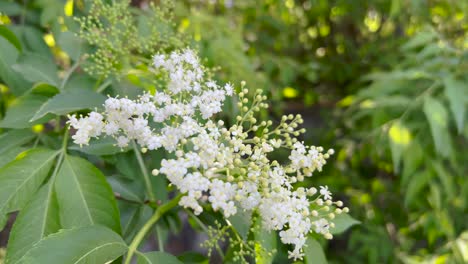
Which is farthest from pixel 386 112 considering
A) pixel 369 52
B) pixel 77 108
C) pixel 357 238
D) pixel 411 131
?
pixel 77 108

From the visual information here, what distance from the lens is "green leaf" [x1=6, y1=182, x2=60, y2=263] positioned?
0.85 metres

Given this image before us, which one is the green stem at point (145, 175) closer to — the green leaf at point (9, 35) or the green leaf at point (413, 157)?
the green leaf at point (9, 35)

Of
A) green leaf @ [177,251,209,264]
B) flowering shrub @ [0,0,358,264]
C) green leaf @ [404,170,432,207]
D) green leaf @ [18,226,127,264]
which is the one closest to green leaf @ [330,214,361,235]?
flowering shrub @ [0,0,358,264]

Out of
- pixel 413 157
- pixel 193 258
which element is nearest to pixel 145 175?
pixel 193 258

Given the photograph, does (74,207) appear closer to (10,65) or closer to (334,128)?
(10,65)

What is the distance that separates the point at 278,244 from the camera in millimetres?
944

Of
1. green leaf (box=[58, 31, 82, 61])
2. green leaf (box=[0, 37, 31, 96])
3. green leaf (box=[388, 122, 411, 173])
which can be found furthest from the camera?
green leaf (box=[388, 122, 411, 173])

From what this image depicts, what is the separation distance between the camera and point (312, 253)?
2.98 ft

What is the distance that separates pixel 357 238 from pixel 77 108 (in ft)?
5.51

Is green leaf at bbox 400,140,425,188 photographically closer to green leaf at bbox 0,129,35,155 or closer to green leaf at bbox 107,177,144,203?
green leaf at bbox 107,177,144,203

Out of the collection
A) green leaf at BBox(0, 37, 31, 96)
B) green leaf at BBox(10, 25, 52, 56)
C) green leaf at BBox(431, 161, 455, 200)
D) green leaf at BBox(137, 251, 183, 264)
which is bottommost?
green leaf at BBox(137, 251, 183, 264)

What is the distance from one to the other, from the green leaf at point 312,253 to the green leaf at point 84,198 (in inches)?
12.5

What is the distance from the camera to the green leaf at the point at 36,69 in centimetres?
115

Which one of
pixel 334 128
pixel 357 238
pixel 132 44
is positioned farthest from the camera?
pixel 334 128
